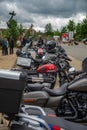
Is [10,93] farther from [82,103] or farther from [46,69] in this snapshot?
[46,69]

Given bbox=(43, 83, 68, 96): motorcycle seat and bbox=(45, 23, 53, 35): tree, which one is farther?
bbox=(45, 23, 53, 35): tree

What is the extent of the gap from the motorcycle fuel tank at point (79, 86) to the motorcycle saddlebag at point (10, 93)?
2328mm

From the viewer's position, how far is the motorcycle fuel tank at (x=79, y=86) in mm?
6332

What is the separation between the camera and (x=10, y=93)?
13.5ft

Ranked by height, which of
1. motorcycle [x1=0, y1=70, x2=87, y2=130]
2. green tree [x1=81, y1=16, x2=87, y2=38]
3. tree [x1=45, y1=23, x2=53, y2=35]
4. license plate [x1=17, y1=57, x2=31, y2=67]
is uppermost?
motorcycle [x1=0, y1=70, x2=87, y2=130]

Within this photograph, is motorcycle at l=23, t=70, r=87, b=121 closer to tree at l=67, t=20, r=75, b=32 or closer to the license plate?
the license plate

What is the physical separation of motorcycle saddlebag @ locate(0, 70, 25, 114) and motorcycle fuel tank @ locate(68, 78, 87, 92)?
2.33m

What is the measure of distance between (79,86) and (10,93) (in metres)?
2.42

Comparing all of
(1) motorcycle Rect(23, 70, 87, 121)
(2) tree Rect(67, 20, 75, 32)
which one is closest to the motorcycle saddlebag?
(1) motorcycle Rect(23, 70, 87, 121)

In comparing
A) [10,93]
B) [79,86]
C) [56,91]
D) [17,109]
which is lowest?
[56,91]

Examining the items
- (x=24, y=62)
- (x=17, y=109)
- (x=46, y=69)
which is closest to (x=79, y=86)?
(x=17, y=109)

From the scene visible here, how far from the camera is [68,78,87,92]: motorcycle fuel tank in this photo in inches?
249

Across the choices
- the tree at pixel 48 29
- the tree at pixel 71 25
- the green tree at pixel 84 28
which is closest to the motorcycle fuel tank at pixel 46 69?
the green tree at pixel 84 28

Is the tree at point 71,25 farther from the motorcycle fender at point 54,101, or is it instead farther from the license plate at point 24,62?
the motorcycle fender at point 54,101
